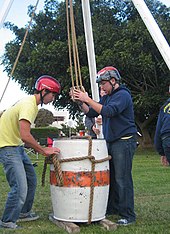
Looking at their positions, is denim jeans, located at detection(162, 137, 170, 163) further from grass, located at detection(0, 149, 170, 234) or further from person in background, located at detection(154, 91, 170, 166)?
grass, located at detection(0, 149, 170, 234)

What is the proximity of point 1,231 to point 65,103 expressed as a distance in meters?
20.2

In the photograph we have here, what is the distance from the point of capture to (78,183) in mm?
4980

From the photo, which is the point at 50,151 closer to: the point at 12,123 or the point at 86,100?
the point at 12,123

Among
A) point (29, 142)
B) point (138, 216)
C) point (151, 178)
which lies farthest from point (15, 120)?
point (151, 178)

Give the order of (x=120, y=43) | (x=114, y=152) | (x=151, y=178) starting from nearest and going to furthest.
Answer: (x=114, y=152)
(x=151, y=178)
(x=120, y=43)

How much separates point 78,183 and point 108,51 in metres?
16.4

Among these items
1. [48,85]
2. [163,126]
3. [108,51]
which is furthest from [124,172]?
[108,51]

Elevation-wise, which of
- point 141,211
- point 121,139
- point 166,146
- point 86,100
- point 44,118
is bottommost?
point 141,211

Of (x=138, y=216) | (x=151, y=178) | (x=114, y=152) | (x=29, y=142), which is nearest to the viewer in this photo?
(x=29, y=142)

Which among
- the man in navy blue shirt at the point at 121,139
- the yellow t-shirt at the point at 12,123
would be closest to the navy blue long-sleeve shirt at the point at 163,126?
the man in navy blue shirt at the point at 121,139

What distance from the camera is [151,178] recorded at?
10016 mm

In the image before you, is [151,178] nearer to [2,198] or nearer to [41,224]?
[2,198]

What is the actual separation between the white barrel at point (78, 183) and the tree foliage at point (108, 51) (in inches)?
620

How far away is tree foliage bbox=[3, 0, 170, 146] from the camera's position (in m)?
21.0
